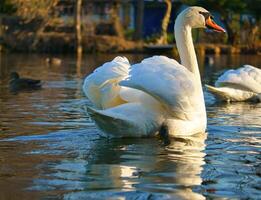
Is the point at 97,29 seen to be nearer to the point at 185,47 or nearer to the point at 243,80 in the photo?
the point at 243,80

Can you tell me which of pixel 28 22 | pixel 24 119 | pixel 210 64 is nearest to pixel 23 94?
pixel 24 119

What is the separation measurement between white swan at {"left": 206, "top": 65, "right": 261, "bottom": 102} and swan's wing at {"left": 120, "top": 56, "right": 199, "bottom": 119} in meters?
6.60

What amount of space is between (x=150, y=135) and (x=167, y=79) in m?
1.09

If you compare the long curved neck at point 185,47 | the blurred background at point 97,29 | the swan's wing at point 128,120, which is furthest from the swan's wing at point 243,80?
the blurred background at point 97,29

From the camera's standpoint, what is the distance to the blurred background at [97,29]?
52.0 m

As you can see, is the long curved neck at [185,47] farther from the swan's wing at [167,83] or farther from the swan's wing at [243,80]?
the swan's wing at [243,80]

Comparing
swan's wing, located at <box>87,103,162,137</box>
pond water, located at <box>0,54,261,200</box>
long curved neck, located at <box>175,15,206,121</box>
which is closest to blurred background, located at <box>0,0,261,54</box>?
pond water, located at <box>0,54,261,200</box>

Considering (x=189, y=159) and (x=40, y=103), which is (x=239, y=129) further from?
(x=40, y=103)

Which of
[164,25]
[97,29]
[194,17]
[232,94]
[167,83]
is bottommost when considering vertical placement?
[97,29]

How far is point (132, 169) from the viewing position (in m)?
8.09

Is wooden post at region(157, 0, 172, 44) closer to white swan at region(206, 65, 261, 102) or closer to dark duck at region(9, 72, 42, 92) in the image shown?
dark duck at region(9, 72, 42, 92)

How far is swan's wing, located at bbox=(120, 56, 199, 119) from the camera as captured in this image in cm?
933

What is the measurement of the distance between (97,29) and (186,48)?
4515 centimetres

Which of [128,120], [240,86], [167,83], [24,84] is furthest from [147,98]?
[24,84]
